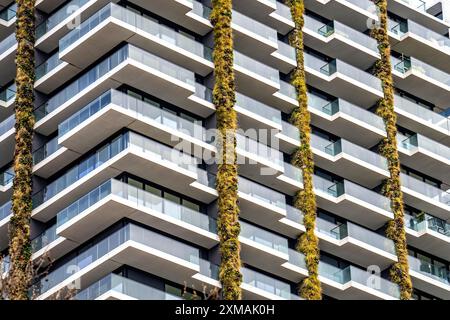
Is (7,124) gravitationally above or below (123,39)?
below

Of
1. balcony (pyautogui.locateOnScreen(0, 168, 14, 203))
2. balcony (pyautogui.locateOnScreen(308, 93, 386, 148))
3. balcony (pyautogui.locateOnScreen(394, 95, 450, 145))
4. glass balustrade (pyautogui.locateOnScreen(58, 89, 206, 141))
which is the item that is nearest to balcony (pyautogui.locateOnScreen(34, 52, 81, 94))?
glass balustrade (pyautogui.locateOnScreen(58, 89, 206, 141))

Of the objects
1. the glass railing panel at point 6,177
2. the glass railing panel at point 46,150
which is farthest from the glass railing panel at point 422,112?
the glass railing panel at point 6,177

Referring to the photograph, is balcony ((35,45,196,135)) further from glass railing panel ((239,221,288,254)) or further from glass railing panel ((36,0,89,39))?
glass railing panel ((239,221,288,254))

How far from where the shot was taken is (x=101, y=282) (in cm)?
6419

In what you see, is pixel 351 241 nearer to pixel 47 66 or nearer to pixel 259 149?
pixel 259 149

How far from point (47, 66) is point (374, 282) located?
21.8 meters

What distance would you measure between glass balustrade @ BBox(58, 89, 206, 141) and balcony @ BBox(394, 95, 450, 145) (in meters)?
17.8

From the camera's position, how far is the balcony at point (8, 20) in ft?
261

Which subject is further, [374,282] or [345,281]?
[374,282]

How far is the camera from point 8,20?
262ft

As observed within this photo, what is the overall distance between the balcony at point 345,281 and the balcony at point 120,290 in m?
10.8

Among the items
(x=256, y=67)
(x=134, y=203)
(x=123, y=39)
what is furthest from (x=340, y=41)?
(x=134, y=203)

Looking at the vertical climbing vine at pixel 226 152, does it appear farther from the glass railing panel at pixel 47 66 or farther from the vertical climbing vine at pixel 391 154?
the vertical climbing vine at pixel 391 154

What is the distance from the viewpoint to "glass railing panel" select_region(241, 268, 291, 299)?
69500 millimetres
